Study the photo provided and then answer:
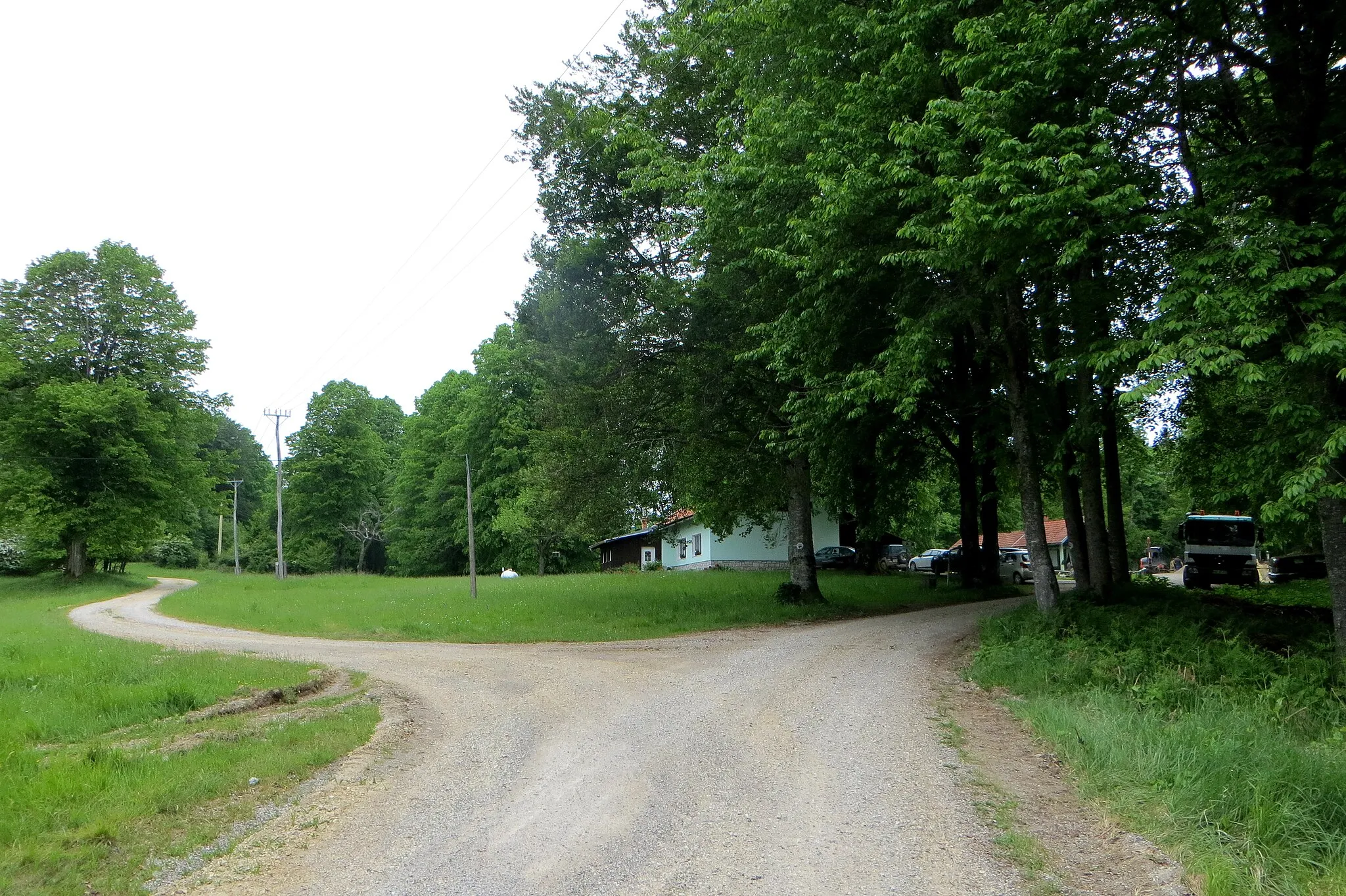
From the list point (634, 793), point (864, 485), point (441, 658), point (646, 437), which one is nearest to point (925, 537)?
point (864, 485)

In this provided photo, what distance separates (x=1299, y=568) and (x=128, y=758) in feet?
115

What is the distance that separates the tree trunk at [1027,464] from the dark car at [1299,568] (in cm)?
2019

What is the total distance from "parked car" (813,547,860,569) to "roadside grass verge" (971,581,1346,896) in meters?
26.4

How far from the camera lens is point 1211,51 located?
11.5 m

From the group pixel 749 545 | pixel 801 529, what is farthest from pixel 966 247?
pixel 749 545

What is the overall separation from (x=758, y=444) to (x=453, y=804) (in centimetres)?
1565

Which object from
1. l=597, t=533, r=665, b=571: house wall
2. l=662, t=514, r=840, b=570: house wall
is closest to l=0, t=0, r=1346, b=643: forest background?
l=662, t=514, r=840, b=570: house wall

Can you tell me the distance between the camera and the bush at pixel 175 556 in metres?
72.2

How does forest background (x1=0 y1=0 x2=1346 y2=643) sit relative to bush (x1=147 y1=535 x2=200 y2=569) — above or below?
above

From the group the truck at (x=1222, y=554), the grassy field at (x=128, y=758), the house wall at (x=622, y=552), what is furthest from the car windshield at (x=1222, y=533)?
the house wall at (x=622, y=552)

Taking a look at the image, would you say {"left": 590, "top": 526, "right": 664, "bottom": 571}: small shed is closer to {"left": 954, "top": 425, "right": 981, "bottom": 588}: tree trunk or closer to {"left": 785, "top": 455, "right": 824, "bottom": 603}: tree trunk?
{"left": 954, "top": 425, "right": 981, "bottom": 588}: tree trunk

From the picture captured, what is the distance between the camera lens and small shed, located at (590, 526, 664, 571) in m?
55.1

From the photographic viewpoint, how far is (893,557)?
47375 millimetres

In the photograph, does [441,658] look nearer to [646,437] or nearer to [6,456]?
[646,437]
